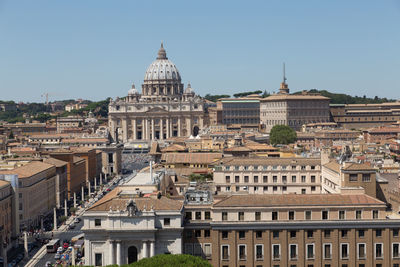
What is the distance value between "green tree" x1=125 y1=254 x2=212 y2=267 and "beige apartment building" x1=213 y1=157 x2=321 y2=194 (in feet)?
68.1

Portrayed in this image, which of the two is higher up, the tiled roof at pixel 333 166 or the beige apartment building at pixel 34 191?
the tiled roof at pixel 333 166

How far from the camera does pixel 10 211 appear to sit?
60.8 meters

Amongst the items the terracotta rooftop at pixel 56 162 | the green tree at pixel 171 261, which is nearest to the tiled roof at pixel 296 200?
the green tree at pixel 171 261

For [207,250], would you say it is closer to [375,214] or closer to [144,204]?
[144,204]

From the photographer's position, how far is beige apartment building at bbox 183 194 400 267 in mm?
38781

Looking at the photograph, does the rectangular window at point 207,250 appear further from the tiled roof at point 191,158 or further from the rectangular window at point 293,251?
the tiled roof at point 191,158

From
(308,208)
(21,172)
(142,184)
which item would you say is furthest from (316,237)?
(21,172)

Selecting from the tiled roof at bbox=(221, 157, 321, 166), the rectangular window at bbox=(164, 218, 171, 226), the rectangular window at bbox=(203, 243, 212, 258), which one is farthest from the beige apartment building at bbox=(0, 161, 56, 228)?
the rectangular window at bbox=(164, 218, 171, 226)

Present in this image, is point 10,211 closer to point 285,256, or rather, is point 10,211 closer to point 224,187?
point 224,187

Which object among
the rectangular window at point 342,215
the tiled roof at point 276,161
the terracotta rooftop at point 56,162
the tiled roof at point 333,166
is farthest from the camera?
the terracotta rooftop at point 56,162

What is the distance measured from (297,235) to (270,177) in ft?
56.7

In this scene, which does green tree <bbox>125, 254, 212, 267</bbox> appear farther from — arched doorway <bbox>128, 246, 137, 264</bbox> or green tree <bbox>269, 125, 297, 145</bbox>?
green tree <bbox>269, 125, 297, 145</bbox>

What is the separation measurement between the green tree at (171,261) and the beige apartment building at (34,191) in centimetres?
3143

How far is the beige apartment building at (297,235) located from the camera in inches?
1527
